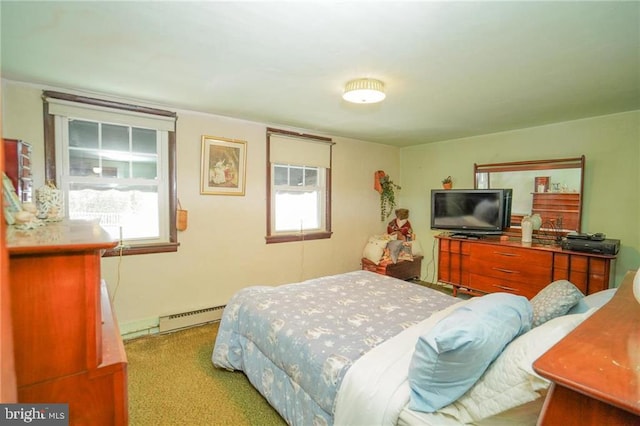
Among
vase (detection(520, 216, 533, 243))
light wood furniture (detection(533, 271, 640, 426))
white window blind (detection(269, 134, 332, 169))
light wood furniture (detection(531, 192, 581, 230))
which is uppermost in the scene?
white window blind (detection(269, 134, 332, 169))

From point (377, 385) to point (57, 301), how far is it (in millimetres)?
1183

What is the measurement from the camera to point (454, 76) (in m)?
2.17

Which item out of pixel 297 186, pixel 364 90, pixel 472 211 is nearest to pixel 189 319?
pixel 297 186

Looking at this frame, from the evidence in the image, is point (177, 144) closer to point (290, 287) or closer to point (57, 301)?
point (290, 287)

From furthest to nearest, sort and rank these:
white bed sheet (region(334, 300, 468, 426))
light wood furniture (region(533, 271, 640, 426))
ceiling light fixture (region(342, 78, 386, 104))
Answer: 1. ceiling light fixture (region(342, 78, 386, 104))
2. white bed sheet (region(334, 300, 468, 426))
3. light wood furniture (region(533, 271, 640, 426))

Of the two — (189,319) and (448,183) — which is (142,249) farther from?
(448,183)

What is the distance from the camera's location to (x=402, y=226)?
489cm

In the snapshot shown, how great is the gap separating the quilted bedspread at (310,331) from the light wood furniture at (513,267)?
1.49 m

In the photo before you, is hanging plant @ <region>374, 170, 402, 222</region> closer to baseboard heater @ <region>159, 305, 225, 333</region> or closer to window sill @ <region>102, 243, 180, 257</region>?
baseboard heater @ <region>159, 305, 225, 333</region>

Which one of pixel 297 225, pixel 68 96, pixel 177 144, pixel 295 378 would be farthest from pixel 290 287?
pixel 68 96

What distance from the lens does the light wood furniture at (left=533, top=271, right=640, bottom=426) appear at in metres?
0.65

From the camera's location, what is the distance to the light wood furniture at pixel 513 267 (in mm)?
2861
